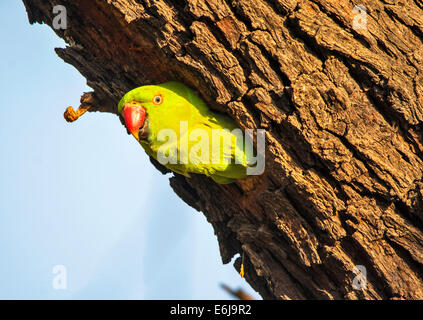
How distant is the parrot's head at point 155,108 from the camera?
12.9 ft

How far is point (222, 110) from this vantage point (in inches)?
159

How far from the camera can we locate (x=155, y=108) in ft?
13.0

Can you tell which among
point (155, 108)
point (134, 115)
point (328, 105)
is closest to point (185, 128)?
point (155, 108)

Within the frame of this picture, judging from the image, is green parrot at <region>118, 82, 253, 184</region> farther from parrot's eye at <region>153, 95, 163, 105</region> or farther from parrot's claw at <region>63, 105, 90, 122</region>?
parrot's claw at <region>63, 105, 90, 122</region>

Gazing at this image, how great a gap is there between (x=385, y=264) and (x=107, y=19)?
3414 millimetres

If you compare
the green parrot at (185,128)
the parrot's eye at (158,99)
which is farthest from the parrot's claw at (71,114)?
the parrot's eye at (158,99)

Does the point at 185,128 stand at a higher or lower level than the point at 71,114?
lower

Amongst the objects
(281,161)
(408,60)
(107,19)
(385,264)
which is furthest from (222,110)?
(385,264)

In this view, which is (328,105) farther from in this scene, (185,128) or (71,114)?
(71,114)

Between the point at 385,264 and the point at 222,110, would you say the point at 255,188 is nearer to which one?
the point at 222,110

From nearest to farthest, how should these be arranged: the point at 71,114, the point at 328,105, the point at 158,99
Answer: the point at 328,105, the point at 158,99, the point at 71,114

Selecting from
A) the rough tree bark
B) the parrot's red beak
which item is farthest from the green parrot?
the rough tree bark

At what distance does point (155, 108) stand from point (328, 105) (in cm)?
160
